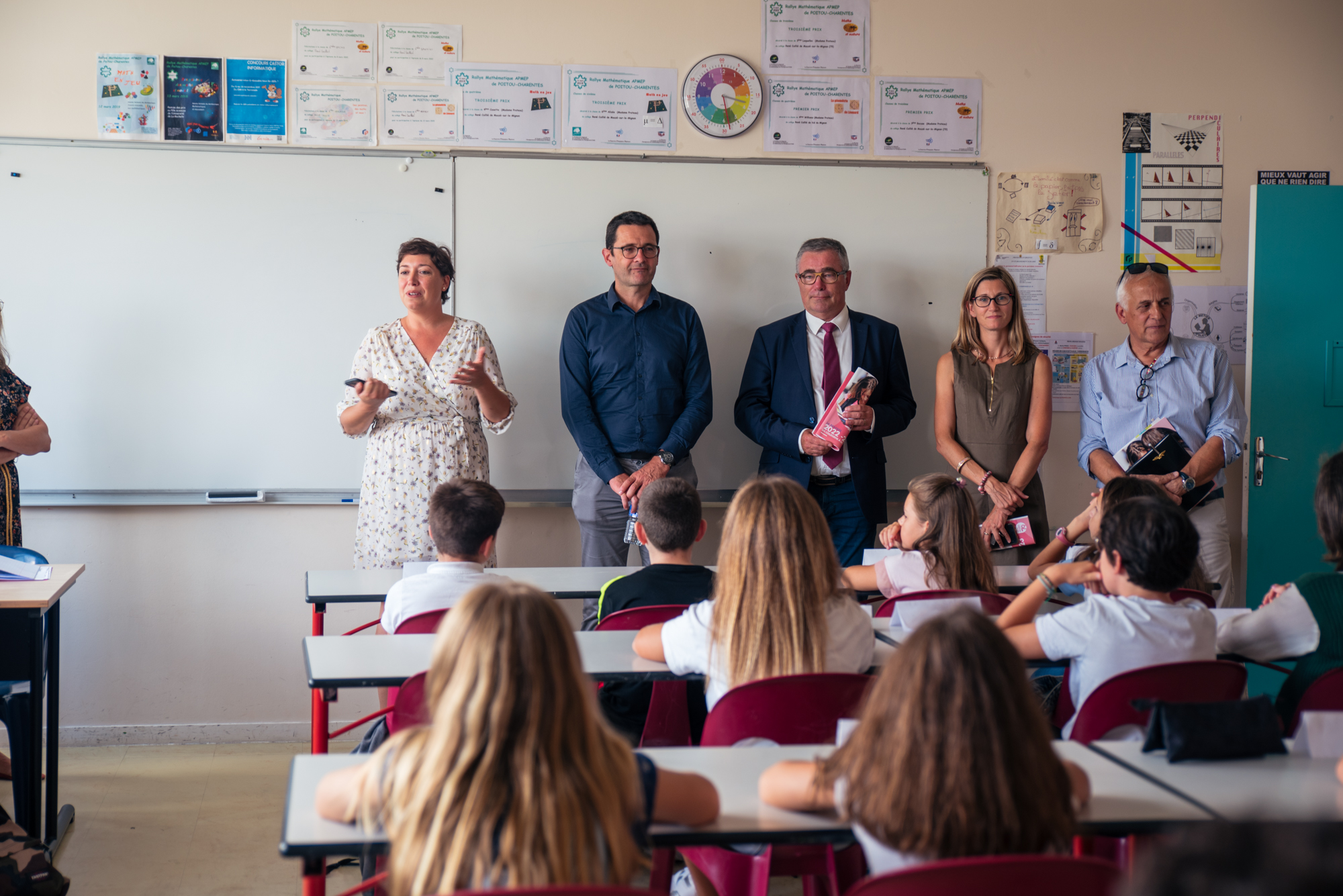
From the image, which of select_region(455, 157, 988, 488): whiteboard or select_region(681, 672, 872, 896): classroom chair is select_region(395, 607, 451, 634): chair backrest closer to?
select_region(681, 672, 872, 896): classroom chair

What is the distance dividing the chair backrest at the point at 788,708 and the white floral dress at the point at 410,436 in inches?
78.5

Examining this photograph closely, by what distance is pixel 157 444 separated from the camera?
3.85 meters

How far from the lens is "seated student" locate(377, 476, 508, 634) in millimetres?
2383

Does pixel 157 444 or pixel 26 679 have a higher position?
pixel 157 444

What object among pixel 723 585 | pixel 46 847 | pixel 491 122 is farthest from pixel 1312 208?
pixel 46 847

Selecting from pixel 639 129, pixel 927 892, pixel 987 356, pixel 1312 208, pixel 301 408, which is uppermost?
pixel 639 129

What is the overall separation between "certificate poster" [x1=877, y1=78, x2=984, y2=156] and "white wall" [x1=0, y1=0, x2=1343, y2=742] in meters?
0.06

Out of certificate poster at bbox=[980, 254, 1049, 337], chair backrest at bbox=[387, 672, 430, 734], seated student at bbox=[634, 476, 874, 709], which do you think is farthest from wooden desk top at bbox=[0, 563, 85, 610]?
certificate poster at bbox=[980, 254, 1049, 337]

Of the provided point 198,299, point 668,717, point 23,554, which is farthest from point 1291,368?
point 23,554

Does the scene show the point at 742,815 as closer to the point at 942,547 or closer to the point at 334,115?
the point at 942,547

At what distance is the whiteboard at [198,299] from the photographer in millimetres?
3768

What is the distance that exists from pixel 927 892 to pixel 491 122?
136 inches

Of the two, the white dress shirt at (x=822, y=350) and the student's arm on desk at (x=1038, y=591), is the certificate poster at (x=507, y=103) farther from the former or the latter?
the student's arm on desk at (x=1038, y=591)

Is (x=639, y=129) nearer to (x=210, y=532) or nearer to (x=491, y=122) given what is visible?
(x=491, y=122)
